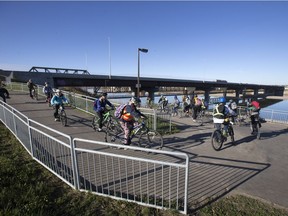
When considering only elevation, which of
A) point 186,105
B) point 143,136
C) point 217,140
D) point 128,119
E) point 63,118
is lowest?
point 217,140

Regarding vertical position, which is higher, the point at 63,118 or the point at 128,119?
the point at 128,119

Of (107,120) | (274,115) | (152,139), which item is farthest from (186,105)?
(152,139)

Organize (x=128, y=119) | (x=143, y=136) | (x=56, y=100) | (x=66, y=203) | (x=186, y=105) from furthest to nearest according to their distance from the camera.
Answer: (x=186, y=105) < (x=56, y=100) < (x=143, y=136) < (x=128, y=119) < (x=66, y=203)

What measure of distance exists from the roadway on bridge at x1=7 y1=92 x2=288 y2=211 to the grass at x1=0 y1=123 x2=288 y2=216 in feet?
1.16

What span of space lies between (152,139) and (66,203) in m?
3.83

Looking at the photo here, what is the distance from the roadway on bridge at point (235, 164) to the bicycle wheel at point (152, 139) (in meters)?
0.39

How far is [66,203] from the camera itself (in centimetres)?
357

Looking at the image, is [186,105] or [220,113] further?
[186,105]

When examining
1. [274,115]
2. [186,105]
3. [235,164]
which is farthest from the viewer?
[274,115]

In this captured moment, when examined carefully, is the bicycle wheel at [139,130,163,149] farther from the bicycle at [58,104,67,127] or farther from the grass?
the bicycle at [58,104,67,127]

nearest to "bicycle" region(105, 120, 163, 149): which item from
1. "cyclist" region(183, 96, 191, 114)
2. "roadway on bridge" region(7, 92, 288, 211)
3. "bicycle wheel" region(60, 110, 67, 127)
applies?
"roadway on bridge" region(7, 92, 288, 211)

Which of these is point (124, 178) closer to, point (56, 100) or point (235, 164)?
point (235, 164)

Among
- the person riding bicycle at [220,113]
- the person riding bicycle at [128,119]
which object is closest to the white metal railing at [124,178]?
the person riding bicycle at [128,119]

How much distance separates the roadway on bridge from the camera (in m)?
4.17
